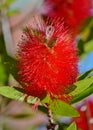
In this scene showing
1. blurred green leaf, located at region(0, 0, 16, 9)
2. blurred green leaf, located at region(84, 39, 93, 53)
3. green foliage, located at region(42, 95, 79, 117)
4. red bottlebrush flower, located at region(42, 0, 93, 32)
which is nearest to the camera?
green foliage, located at region(42, 95, 79, 117)

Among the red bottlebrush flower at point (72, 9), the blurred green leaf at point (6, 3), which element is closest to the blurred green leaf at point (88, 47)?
the red bottlebrush flower at point (72, 9)

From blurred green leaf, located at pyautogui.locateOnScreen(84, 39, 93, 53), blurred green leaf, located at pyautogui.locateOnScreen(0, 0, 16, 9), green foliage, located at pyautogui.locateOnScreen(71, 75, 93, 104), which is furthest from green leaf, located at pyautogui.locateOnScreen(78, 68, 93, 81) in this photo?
blurred green leaf, located at pyautogui.locateOnScreen(0, 0, 16, 9)

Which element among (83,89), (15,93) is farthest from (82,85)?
(15,93)

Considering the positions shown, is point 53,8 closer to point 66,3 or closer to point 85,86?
point 66,3

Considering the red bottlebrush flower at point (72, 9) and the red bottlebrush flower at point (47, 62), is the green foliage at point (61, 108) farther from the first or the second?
the red bottlebrush flower at point (72, 9)

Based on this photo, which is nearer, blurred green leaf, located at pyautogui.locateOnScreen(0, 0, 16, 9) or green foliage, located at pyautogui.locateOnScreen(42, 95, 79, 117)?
green foliage, located at pyautogui.locateOnScreen(42, 95, 79, 117)

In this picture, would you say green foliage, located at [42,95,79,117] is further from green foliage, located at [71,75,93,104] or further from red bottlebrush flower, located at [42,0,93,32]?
red bottlebrush flower, located at [42,0,93,32]

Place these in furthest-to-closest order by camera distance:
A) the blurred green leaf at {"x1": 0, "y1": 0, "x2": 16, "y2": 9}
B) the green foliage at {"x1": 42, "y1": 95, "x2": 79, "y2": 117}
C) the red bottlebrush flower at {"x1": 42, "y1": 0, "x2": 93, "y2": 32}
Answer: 1. the blurred green leaf at {"x1": 0, "y1": 0, "x2": 16, "y2": 9}
2. the red bottlebrush flower at {"x1": 42, "y1": 0, "x2": 93, "y2": 32}
3. the green foliage at {"x1": 42, "y1": 95, "x2": 79, "y2": 117}

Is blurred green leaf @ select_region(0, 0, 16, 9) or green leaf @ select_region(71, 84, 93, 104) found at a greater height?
blurred green leaf @ select_region(0, 0, 16, 9)
